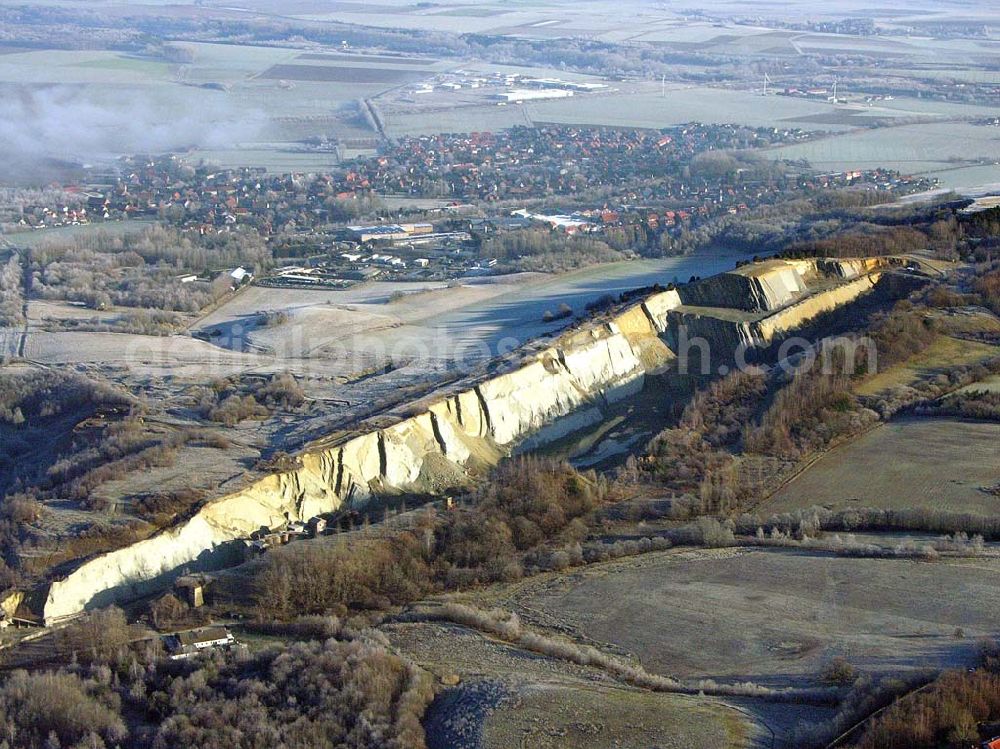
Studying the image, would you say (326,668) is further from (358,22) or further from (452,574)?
(358,22)

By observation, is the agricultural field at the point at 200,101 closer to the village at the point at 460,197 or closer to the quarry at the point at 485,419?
the village at the point at 460,197

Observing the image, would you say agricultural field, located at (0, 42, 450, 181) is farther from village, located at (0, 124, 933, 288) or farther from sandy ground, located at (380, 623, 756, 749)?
sandy ground, located at (380, 623, 756, 749)

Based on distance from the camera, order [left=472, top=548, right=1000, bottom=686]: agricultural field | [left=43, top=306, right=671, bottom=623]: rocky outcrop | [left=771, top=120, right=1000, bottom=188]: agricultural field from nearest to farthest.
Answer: [left=472, top=548, right=1000, bottom=686]: agricultural field, [left=43, top=306, right=671, bottom=623]: rocky outcrop, [left=771, top=120, right=1000, bottom=188]: agricultural field

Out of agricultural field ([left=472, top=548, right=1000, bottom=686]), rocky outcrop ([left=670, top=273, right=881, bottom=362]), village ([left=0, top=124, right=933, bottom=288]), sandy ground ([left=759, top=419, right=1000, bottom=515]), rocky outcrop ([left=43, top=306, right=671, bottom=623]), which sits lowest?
agricultural field ([left=472, top=548, right=1000, bottom=686])

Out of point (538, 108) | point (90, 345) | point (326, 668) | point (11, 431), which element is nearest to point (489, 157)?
point (538, 108)

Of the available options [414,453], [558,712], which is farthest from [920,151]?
[558,712]

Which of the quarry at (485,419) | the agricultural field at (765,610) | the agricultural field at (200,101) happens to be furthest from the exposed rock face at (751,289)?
the agricultural field at (200,101)

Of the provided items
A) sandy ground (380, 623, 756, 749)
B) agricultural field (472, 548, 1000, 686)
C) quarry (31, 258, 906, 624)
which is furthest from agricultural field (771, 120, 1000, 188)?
sandy ground (380, 623, 756, 749)
